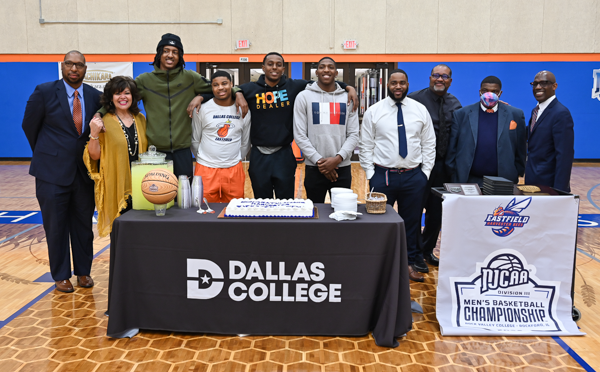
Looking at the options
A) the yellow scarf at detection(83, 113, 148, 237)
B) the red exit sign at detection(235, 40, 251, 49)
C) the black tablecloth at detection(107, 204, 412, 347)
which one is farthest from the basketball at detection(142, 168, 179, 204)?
the red exit sign at detection(235, 40, 251, 49)

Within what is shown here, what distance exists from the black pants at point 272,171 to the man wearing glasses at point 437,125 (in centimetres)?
114

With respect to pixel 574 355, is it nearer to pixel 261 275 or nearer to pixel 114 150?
pixel 261 275

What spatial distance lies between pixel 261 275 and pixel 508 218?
151 centimetres

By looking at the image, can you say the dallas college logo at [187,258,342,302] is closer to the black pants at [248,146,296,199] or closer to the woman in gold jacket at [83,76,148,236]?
the woman in gold jacket at [83,76,148,236]

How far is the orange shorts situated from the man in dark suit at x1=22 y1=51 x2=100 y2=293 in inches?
33.0

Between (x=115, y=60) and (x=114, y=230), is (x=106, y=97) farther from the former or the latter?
(x=115, y=60)

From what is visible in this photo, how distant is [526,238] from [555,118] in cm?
117

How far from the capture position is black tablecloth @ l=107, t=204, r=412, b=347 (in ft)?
8.47

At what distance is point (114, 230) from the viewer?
2.61 meters

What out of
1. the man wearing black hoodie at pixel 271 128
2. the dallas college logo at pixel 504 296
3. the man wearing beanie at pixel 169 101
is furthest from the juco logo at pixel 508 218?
the man wearing beanie at pixel 169 101

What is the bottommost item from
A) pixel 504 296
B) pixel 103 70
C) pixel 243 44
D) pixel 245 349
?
pixel 245 349

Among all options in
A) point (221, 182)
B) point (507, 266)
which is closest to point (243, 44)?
point (221, 182)

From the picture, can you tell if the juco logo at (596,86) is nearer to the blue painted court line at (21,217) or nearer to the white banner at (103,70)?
the white banner at (103,70)

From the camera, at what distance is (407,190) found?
11.8 feet
